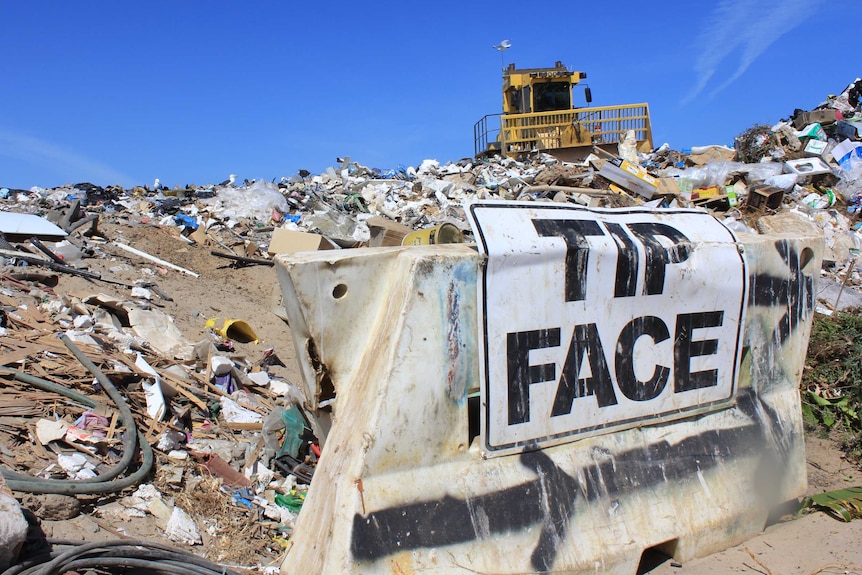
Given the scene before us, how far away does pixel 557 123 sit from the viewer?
17266mm

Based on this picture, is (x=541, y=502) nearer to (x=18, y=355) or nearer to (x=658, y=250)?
(x=658, y=250)

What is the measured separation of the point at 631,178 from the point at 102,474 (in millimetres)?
9951

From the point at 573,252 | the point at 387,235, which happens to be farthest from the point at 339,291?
the point at 387,235

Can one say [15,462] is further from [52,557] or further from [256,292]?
[256,292]

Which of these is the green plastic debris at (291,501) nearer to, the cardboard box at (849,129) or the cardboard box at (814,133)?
the cardboard box at (814,133)

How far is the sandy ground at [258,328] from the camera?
9.15ft

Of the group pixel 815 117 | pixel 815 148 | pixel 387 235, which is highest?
pixel 815 117

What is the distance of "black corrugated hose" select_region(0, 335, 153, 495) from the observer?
283 centimetres

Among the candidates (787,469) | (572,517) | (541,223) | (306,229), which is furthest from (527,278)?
(306,229)

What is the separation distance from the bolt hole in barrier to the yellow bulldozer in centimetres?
1467

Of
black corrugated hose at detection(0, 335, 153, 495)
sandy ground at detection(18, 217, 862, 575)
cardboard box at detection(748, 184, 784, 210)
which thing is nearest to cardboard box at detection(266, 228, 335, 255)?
sandy ground at detection(18, 217, 862, 575)

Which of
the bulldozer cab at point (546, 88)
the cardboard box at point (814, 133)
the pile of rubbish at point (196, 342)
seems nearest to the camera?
the pile of rubbish at point (196, 342)

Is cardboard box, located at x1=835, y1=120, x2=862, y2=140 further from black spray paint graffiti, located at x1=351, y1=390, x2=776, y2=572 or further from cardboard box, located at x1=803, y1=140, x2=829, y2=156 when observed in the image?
black spray paint graffiti, located at x1=351, y1=390, x2=776, y2=572

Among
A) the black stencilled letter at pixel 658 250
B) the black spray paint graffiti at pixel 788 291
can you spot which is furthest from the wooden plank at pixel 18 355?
the black spray paint graffiti at pixel 788 291
